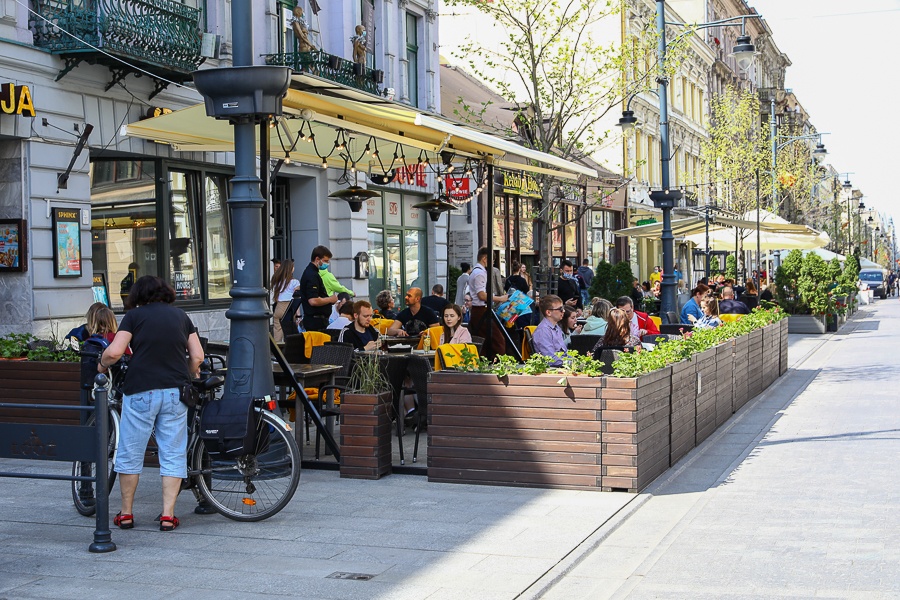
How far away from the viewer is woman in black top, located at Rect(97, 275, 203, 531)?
714 cm

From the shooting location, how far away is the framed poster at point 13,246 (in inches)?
566

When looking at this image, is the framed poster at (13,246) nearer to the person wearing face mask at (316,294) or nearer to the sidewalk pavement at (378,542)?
the person wearing face mask at (316,294)

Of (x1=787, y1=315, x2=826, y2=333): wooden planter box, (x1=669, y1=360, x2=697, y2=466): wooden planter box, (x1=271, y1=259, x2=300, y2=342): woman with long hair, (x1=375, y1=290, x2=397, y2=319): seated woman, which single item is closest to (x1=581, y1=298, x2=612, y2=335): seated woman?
(x1=375, y1=290, x2=397, y2=319): seated woman

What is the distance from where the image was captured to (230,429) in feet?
24.5

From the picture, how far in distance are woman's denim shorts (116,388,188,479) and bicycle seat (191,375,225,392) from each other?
36cm

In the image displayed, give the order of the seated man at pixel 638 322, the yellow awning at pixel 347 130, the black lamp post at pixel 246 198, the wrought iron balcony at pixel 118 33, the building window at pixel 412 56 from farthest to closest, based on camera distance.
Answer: the building window at pixel 412 56 → the wrought iron balcony at pixel 118 33 → the seated man at pixel 638 322 → the yellow awning at pixel 347 130 → the black lamp post at pixel 246 198

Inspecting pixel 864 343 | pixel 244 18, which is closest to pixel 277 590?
pixel 244 18

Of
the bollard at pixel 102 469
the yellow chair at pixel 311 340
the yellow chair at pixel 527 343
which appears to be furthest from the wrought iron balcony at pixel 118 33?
the bollard at pixel 102 469

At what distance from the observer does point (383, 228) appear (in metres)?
25.3

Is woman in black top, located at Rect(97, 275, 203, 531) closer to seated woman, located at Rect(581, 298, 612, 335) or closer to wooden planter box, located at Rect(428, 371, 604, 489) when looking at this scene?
wooden planter box, located at Rect(428, 371, 604, 489)

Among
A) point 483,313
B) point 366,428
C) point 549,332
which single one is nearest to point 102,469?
point 366,428

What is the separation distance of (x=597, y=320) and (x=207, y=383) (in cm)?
767

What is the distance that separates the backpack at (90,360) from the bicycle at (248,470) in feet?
1.97

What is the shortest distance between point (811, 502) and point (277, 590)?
428cm
